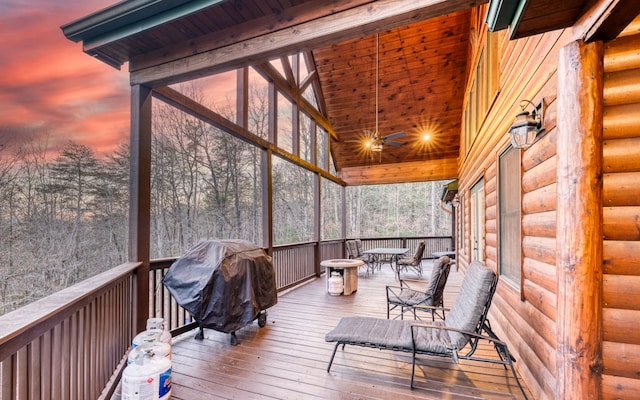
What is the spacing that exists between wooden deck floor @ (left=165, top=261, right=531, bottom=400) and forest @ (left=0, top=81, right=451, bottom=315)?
2.30 metres

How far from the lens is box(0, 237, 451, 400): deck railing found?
4.26ft

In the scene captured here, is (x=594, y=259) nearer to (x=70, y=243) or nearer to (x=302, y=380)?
(x=302, y=380)

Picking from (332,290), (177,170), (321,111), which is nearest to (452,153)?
(321,111)

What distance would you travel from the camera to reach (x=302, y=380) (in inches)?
102

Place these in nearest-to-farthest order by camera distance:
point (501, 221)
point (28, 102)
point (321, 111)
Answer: point (501, 221) < point (28, 102) < point (321, 111)

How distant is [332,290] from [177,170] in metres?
4.60

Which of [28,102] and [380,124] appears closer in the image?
[28,102]

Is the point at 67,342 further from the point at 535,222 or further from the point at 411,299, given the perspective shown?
the point at 411,299

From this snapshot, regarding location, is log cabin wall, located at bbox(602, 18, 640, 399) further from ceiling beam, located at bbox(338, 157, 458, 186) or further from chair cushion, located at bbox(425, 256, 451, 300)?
ceiling beam, located at bbox(338, 157, 458, 186)

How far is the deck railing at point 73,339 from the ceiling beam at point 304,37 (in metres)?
A: 2.10

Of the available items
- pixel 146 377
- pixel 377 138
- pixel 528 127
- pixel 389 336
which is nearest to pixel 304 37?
pixel 528 127

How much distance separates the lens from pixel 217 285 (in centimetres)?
324

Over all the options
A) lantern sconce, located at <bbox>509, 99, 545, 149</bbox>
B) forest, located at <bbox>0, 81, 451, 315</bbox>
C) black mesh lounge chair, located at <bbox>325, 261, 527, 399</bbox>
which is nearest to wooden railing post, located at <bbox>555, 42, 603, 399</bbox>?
lantern sconce, located at <bbox>509, 99, 545, 149</bbox>

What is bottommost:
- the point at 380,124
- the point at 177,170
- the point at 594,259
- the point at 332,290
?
the point at 332,290
